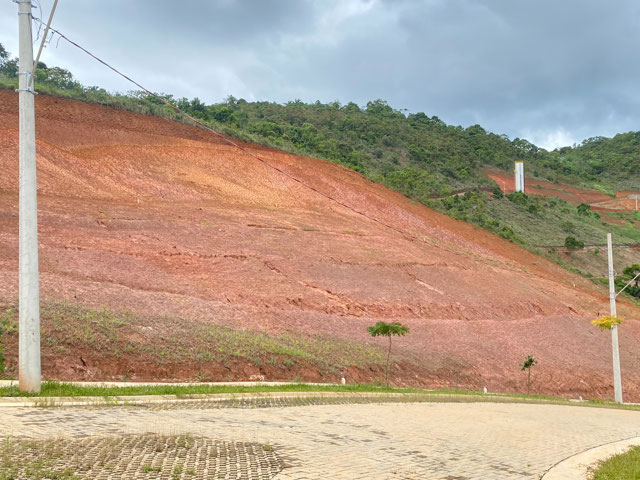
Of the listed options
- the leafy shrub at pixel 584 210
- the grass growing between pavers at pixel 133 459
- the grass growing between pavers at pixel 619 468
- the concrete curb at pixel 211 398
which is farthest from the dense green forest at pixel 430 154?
the grass growing between pavers at pixel 619 468

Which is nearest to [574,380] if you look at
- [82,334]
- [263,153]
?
[82,334]

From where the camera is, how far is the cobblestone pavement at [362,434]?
704 cm

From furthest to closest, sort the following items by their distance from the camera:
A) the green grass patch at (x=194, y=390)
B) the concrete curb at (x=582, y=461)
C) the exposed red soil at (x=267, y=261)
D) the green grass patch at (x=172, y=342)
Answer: the exposed red soil at (x=267, y=261)
the green grass patch at (x=172, y=342)
the green grass patch at (x=194, y=390)
the concrete curb at (x=582, y=461)

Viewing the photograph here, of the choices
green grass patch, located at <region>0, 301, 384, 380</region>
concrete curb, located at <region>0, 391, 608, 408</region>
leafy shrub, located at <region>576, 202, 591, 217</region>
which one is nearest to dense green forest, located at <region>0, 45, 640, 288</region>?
leafy shrub, located at <region>576, 202, 591, 217</region>

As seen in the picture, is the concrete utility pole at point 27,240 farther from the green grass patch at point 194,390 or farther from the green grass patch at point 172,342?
the green grass patch at point 172,342

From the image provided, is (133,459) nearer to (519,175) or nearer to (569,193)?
(519,175)

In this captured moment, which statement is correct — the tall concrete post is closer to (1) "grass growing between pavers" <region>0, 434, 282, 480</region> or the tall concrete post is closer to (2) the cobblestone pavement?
(2) the cobblestone pavement

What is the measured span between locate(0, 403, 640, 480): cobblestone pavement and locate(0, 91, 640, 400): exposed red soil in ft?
17.5

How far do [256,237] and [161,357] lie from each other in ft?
41.8

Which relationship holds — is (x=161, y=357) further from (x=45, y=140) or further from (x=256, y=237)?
(x=45, y=140)

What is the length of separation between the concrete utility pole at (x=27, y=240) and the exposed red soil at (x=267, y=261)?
11.1ft

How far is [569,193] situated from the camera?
90812mm

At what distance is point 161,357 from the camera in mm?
15656

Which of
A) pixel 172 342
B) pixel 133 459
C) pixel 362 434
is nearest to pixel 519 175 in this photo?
pixel 172 342
